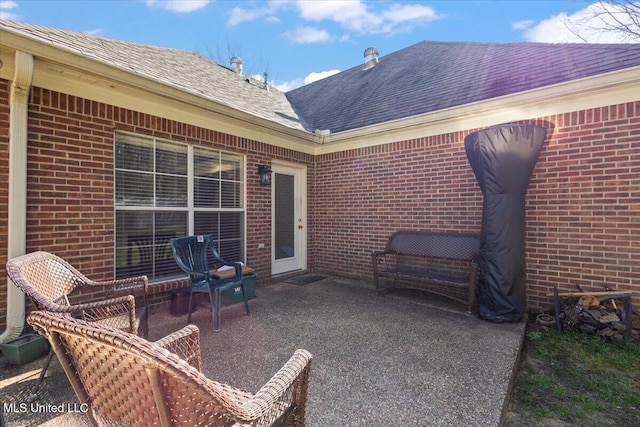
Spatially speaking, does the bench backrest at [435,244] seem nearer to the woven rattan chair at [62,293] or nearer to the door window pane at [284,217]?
the door window pane at [284,217]

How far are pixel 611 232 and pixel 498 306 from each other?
1.59 m

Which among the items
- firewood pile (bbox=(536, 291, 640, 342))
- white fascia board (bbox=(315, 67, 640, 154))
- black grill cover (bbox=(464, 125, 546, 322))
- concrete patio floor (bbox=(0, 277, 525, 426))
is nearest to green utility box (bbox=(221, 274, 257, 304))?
concrete patio floor (bbox=(0, 277, 525, 426))

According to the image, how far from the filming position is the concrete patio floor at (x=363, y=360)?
1997 mm

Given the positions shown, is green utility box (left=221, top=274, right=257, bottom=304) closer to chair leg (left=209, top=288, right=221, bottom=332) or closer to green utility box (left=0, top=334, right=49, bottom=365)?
chair leg (left=209, top=288, right=221, bottom=332)

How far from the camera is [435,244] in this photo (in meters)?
4.68

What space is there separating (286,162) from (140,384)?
5.05m

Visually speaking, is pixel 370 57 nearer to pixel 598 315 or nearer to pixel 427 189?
pixel 427 189

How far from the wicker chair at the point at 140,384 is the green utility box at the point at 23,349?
2.08 m

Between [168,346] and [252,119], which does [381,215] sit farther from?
[168,346]

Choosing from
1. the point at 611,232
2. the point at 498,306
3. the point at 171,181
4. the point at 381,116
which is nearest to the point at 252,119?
the point at 171,181

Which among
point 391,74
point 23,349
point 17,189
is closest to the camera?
point 23,349

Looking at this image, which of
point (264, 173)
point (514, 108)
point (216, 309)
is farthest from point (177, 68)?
point (514, 108)

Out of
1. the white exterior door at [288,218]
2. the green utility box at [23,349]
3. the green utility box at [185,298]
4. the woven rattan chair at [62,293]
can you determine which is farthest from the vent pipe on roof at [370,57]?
the green utility box at [23,349]

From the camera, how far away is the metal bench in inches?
165
